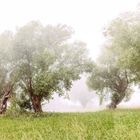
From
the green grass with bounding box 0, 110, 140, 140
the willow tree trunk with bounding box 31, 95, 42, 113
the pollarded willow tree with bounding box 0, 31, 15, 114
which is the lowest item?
the green grass with bounding box 0, 110, 140, 140

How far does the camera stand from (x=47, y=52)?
4959 cm

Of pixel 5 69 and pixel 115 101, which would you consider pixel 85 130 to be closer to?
pixel 5 69

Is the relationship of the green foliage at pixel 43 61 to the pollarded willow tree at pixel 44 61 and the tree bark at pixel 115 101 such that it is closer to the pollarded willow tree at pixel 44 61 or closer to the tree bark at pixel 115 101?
the pollarded willow tree at pixel 44 61

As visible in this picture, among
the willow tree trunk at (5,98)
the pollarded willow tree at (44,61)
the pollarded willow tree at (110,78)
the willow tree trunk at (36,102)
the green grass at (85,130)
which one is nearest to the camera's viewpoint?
the green grass at (85,130)

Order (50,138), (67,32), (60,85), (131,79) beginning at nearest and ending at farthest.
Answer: (50,138)
(60,85)
(67,32)
(131,79)

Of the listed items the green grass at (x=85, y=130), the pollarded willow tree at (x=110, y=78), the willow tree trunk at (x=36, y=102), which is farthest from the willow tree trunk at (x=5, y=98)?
the green grass at (x=85, y=130)

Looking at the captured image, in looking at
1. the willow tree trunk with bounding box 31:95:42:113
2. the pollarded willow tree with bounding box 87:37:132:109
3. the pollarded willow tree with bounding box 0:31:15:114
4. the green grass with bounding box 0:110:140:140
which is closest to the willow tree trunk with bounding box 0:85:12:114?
the pollarded willow tree with bounding box 0:31:15:114

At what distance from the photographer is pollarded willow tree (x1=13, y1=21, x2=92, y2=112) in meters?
50.0

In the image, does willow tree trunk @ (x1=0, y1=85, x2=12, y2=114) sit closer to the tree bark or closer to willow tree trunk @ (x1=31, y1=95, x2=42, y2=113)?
willow tree trunk @ (x1=31, y1=95, x2=42, y2=113)

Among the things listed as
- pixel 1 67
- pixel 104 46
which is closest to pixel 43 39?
pixel 1 67

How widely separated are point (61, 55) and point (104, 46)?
14.1 m

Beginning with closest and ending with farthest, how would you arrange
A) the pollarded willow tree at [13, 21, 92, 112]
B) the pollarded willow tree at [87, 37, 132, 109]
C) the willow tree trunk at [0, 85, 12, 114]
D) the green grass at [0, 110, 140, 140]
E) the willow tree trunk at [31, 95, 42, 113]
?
the green grass at [0, 110, 140, 140] < the pollarded willow tree at [13, 21, 92, 112] < the willow tree trunk at [31, 95, 42, 113] < the willow tree trunk at [0, 85, 12, 114] < the pollarded willow tree at [87, 37, 132, 109]

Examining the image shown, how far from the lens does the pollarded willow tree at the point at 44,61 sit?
164 ft

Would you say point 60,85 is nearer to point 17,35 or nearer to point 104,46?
point 17,35
